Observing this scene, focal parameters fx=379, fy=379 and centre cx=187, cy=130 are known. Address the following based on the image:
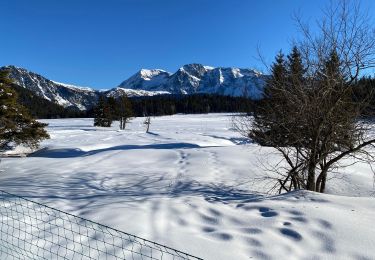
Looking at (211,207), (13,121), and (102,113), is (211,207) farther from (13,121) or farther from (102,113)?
(102,113)

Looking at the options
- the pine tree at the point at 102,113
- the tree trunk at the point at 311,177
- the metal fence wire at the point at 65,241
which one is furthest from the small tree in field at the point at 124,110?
the metal fence wire at the point at 65,241

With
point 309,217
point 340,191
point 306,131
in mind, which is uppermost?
point 306,131

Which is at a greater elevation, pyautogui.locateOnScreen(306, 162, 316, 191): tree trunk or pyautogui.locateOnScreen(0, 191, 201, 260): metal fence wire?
pyautogui.locateOnScreen(306, 162, 316, 191): tree trunk

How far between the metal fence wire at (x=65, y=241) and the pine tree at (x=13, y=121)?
12.8m

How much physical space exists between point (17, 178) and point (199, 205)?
6.81 m

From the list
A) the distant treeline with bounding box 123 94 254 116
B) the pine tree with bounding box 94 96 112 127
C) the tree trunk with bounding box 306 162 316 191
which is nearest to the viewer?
the tree trunk with bounding box 306 162 316 191

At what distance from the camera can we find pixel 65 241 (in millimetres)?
5703

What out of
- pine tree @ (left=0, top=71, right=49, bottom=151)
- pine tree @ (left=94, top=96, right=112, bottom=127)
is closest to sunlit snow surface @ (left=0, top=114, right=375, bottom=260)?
pine tree @ (left=0, top=71, right=49, bottom=151)

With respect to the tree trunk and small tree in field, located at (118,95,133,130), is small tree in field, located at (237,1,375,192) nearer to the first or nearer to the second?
the tree trunk

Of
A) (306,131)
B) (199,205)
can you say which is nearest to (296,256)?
(199,205)

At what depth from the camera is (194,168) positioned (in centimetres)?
1434

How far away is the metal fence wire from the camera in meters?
5.16

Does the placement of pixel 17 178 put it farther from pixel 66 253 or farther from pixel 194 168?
pixel 66 253

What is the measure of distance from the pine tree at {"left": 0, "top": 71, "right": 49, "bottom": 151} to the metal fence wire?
12765 mm
